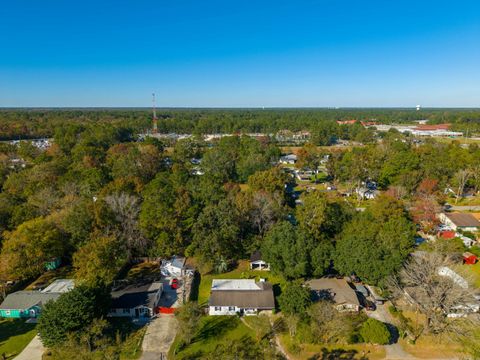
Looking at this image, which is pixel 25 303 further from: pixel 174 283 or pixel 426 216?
pixel 426 216

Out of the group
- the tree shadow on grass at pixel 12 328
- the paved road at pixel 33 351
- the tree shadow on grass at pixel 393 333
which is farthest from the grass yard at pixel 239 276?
the tree shadow on grass at pixel 12 328

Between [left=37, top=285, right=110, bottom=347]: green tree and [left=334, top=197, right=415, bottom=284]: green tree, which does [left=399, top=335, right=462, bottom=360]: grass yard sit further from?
[left=37, top=285, right=110, bottom=347]: green tree

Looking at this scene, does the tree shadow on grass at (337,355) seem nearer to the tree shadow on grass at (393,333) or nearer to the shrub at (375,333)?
the shrub at (375,333)

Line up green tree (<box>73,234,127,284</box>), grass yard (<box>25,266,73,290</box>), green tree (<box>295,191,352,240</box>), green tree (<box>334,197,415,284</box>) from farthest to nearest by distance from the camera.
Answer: green tree (<box>295,191,352,240</box>) < grass yard (<box>25,266,73,290</box>) < green tree (<box>334,197,415,284</box>) < green tree (<box>73,234,127,284</box>)

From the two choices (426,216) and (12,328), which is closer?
(12,328)

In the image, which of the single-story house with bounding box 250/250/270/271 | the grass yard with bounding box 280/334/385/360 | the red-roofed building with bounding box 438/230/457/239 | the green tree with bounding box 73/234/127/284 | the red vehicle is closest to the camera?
the grass yard with bounding box 280/334/385/360

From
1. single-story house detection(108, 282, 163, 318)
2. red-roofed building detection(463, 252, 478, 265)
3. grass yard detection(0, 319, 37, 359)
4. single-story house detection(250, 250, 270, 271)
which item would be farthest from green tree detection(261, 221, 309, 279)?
grass yard detection(0, 319, 37, 359)

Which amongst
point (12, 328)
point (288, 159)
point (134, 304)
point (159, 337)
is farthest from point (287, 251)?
point (288, 159)
